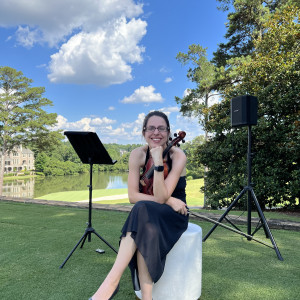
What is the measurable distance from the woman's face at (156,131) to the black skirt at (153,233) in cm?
55

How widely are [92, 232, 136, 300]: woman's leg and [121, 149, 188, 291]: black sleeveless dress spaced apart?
45 mm

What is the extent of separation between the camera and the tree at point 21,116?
56.4 ft

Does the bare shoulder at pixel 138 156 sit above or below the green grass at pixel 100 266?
above

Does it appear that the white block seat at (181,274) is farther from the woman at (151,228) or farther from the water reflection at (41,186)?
the water reflection at (41,186)

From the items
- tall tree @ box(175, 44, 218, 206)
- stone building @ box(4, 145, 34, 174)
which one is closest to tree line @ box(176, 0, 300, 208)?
tall tree @ box(175, 44, 218, 206)

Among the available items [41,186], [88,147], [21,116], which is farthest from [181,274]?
[41,186]

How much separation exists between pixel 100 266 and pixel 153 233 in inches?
42.0

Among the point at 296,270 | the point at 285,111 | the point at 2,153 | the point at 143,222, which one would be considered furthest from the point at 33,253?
the point at 2,153

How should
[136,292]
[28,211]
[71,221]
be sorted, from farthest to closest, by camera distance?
1. [28,211]
2. [71,221]
3. [136,292]

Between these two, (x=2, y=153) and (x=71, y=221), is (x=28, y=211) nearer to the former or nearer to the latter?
(x=71, y=221)

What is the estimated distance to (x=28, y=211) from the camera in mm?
5348

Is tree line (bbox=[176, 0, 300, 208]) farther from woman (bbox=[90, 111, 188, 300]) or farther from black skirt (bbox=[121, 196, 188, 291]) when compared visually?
black skirt (bbox=[121, 196, 188, 291])

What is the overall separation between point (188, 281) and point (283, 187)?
5.78 metres

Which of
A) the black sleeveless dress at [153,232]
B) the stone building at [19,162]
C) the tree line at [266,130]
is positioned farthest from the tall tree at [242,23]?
the stone building at [19,162]
